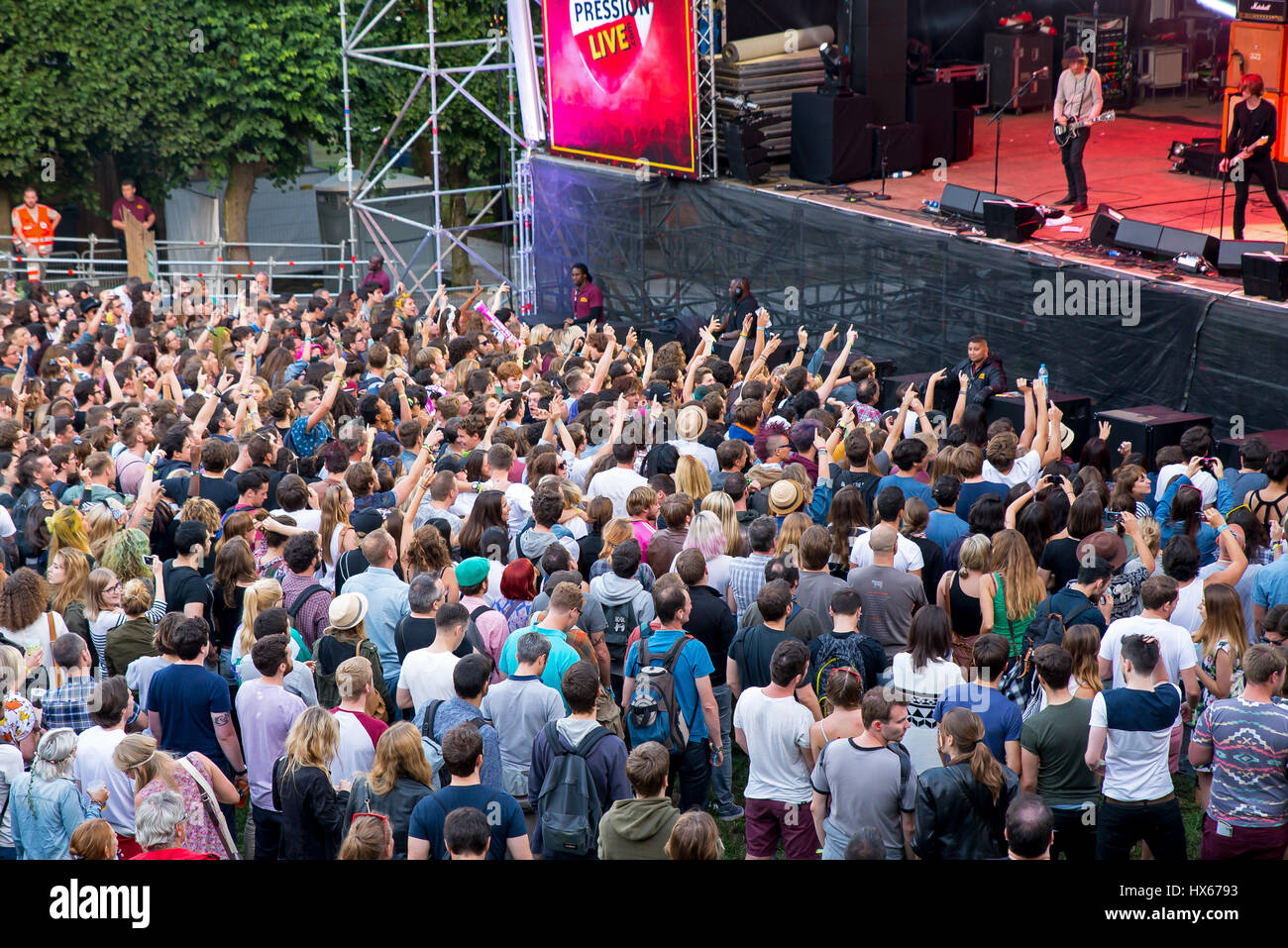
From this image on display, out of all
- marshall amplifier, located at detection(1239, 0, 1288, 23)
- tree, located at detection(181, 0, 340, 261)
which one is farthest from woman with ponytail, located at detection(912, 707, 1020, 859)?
tree, located at detection(181, 0, 340, 261)

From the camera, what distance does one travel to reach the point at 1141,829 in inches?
207

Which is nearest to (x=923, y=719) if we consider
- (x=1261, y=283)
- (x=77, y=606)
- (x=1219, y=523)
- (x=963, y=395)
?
(x=1219, y=523)

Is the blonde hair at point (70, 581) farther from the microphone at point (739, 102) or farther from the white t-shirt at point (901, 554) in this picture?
the microphone at point (739, 102)

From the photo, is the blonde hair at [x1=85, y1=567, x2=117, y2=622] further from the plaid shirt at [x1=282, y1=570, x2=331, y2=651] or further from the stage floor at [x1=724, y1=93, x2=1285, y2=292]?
the stage floor at [x1=724, y1=93, x2=1285, y2=292]

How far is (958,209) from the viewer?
42.4 ft

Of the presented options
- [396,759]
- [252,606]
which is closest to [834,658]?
[396,759]

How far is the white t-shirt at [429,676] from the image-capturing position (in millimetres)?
5523

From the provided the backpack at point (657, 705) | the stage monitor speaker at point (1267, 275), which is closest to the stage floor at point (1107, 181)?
the stage monitor speaker at point (1267, 275)

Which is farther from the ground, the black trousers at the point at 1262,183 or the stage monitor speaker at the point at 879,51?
the stage monitor speaker at the point at 879,51

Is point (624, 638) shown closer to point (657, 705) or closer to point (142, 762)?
point (657, 705)

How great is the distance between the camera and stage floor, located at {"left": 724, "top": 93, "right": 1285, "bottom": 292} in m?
12.9

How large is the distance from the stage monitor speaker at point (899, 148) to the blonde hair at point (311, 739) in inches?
476

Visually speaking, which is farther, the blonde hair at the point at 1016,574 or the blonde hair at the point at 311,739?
the blonde hair at the point at 1016,574

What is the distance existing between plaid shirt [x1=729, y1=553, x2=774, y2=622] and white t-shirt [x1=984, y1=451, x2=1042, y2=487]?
2152mm
